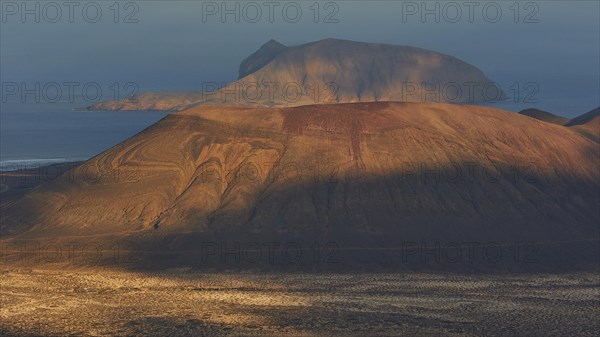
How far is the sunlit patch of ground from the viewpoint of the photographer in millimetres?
48125

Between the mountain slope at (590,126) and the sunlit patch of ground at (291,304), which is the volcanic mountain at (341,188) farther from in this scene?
the sunlit patch of ground at (291,304)

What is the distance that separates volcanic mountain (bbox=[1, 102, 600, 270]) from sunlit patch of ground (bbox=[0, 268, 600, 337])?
6018 mm

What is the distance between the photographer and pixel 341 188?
3071 inches

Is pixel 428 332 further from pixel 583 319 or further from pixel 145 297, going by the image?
pixel 145 297

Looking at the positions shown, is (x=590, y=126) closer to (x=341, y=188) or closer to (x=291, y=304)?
(x=341, y=188)

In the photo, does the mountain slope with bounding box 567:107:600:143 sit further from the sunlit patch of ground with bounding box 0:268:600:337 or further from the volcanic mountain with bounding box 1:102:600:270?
the sunlit patch of ground with bounding box 0:268:600:337

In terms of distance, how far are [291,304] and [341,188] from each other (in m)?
24.4

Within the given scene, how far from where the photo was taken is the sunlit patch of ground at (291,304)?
1895 inches

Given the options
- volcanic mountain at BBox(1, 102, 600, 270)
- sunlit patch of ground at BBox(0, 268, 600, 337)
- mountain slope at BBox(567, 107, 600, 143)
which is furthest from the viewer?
mountain slope at BBox(567, 107, 600, 143)

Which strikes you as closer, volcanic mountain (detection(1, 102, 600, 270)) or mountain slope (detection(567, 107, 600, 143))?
volcanic mountain (detection(1, 102, 600, 270))

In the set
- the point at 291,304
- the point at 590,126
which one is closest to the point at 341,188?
the point at 291,304

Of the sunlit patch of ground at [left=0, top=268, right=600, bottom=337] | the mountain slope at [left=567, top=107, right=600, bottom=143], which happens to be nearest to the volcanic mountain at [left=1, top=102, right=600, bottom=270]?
the mountain slope at [left=567, top=107, right=600, bottom=143]

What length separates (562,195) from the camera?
8106 centimetres

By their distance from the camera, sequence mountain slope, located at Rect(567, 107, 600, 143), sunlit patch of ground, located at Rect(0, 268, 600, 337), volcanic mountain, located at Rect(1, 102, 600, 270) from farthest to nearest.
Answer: mountain slope, located at Rect(567, 107, 600, 143), volcanic mountain, located at Rect(1, 102, 600, 270), sunlit patch of ground, located at Rect(0, 268, 600, 337)
